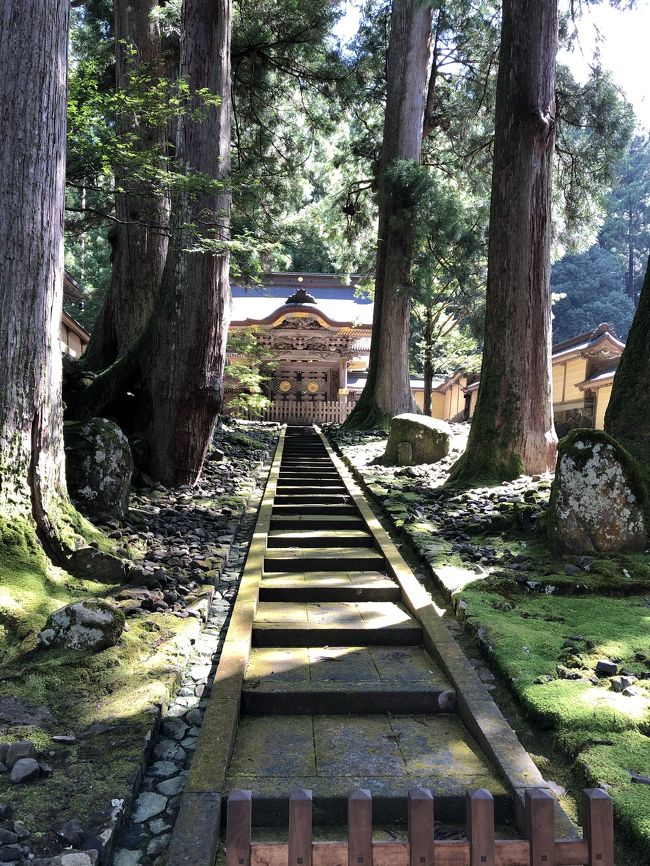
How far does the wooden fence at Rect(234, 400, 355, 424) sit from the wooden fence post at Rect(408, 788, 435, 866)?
66.0 ft

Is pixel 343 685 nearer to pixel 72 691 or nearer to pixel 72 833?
pixel 72 691

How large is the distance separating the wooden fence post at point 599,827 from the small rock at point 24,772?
6.29 feet

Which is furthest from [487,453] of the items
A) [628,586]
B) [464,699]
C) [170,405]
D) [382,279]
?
[382,279]

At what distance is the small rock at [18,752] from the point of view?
2.45 m

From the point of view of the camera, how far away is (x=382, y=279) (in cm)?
1466

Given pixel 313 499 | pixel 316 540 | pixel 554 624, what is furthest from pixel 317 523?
pixel 554 624

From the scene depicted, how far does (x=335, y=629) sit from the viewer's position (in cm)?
414

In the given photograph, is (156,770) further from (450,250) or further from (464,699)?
(450,250)

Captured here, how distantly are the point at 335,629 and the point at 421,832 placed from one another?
2559mm

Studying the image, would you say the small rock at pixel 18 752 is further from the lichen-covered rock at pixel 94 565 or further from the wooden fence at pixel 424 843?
the lichen-covered rock at pixel 94 565

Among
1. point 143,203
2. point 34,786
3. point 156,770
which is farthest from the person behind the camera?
point 143,203

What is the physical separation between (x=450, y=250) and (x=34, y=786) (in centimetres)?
1242

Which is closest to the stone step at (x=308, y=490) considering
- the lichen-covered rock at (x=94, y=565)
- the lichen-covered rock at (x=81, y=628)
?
the lichen-covered rock at (x=94, y=565)

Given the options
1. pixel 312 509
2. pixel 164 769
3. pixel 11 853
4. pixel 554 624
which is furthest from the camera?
pixel 312 509
